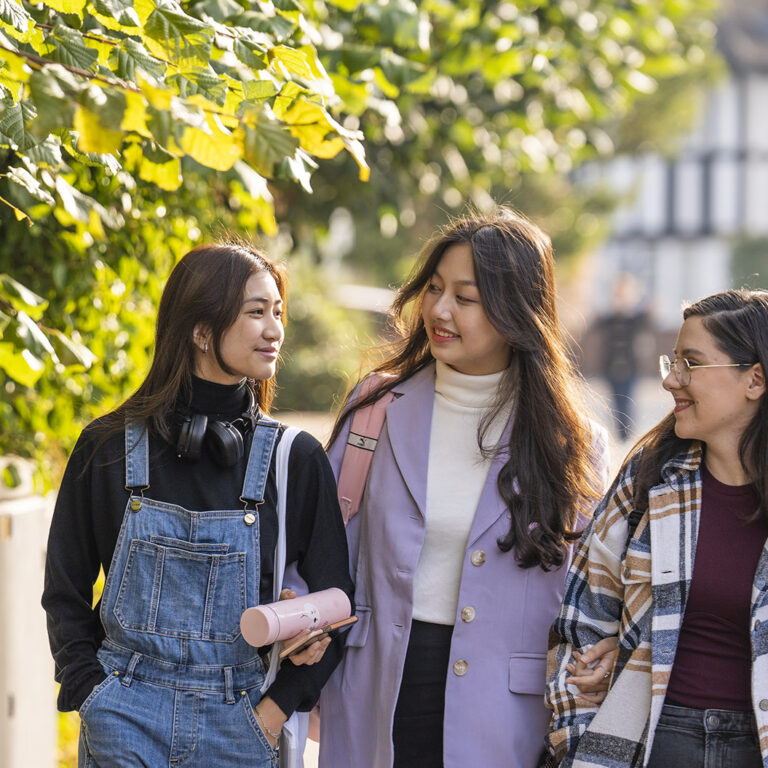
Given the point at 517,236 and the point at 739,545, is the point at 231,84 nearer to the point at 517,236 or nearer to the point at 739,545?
the point at 517,236

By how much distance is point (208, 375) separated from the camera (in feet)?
9.19

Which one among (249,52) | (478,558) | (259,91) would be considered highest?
(249,52)

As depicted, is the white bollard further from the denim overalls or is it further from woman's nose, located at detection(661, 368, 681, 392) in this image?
woman's nose, located at detection(661, 368, 681, 392)

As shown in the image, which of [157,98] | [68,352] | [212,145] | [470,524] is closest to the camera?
[157,98]

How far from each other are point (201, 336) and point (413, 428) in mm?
673

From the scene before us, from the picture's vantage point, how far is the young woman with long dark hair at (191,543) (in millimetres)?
2617

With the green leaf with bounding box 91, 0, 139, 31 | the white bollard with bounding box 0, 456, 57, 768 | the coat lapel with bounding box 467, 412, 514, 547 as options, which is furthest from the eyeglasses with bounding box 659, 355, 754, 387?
the white bollard with bounding box 0, 456, 57, 768

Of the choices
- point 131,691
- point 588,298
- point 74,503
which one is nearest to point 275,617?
point 131,691

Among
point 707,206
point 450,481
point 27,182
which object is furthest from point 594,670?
point 707,206

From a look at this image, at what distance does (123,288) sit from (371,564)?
5.63 feet

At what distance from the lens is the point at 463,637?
2.95 m

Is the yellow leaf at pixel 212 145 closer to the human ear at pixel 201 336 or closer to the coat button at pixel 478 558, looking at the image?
the human ear at pixel 201 336

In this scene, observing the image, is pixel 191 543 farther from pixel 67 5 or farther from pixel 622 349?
pixel 622 349

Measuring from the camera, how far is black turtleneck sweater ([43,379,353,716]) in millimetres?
2688
